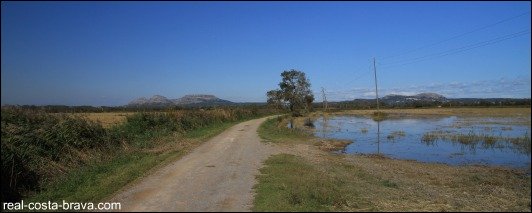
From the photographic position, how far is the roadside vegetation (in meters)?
13.3

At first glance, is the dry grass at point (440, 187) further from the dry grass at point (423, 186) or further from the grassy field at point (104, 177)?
the grassy field at point (104, 177)

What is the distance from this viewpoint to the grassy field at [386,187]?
10703 millimetres

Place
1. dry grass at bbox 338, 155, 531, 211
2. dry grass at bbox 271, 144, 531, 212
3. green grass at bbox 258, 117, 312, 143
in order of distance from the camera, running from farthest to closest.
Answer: green grass at bbox 258, 117, 312, 143
dry grass at bbox 338, 155, 531, 211
dry grass at bbox 271, 144, 531, 212

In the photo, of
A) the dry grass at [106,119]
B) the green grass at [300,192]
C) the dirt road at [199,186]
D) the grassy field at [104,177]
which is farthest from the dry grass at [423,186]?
the dry grass at [106,119]

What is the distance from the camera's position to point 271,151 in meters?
22.9

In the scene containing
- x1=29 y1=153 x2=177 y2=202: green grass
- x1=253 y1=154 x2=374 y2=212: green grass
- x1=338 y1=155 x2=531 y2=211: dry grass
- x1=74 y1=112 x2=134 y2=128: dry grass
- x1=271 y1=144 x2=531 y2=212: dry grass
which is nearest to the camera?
x1=253 y1=154 x2=374 y2=212: green grass

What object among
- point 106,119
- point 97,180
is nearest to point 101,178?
point 97,180

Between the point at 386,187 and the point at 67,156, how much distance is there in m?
12.5

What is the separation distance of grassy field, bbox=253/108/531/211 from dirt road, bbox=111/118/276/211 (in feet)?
1.83

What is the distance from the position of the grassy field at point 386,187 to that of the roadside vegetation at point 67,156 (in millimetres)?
4921

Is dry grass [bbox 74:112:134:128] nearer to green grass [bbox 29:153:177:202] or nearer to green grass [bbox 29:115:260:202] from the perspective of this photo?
green grass [bbox 29:115:260:202]

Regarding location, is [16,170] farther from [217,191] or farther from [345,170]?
[345,170]

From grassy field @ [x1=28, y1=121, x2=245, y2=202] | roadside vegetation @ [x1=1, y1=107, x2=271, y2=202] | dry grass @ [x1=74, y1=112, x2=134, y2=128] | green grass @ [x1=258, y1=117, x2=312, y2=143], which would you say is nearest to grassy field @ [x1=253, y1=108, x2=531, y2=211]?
grassy field @ [x1=28, y1=121, x2=245, y2=202]

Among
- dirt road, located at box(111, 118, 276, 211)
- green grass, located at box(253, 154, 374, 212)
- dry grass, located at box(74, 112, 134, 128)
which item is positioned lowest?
green grass, located at box(253, 154, 374, 212)
